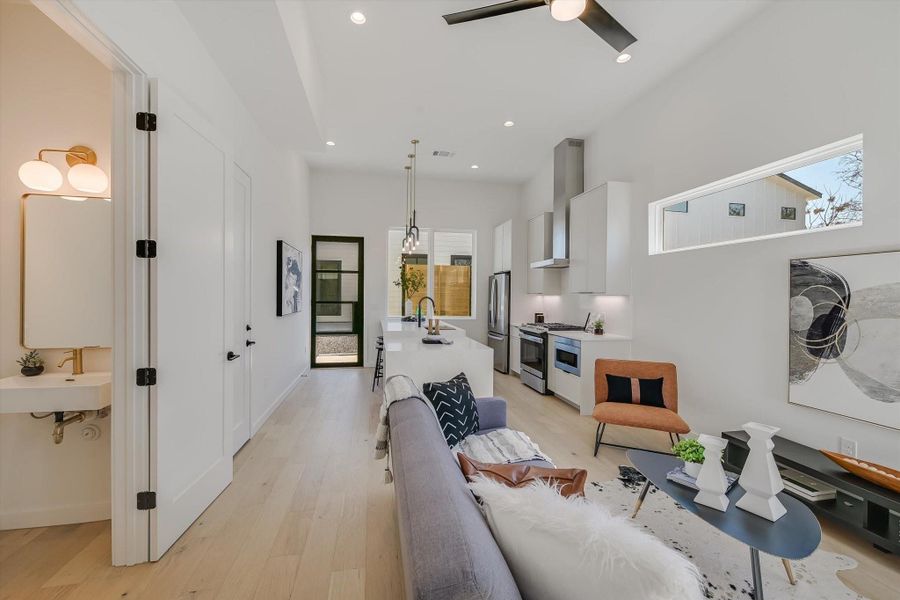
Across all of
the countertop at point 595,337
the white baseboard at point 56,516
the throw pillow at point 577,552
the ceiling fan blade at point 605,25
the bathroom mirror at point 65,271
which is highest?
the ceiling fan blade at point 605,25

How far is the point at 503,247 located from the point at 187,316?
5225mm

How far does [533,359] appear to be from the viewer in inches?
209

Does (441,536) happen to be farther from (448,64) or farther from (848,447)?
(448,64)

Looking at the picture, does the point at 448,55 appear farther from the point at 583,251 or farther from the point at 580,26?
the point at 583,251

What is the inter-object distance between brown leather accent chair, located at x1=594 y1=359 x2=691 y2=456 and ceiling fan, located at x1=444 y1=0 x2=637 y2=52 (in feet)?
8.00

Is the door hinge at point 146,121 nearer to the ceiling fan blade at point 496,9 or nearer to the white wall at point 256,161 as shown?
the white wall at point 256,161

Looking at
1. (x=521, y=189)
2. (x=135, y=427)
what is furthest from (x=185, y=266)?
(x=521, y=189)

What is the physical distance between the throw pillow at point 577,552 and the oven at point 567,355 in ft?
11.5

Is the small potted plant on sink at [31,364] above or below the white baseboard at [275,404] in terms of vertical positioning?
above

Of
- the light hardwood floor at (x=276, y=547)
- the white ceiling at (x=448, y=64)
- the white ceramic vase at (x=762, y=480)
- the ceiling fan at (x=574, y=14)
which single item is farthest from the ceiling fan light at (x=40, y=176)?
the white ceramic vase at (x=762, y=480)

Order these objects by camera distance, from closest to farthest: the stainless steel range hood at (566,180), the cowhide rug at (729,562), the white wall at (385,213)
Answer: the cowhide rug at (729,562) < the stainless steel range hood at (566,180) < the white wall at (385,213)

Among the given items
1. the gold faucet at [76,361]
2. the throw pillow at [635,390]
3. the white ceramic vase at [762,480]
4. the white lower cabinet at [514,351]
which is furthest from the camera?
the white lower cabinet at [514,351]

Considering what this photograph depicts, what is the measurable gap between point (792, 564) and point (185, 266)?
3.52m

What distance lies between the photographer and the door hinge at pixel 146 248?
1.80m
